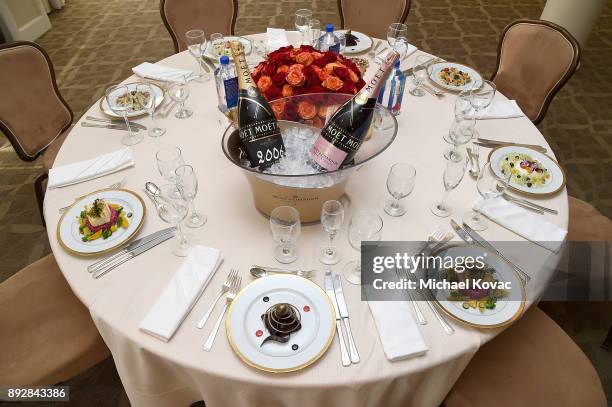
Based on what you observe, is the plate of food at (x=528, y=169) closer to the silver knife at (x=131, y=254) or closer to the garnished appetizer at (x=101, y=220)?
the silver knife at (x=131, y=254)

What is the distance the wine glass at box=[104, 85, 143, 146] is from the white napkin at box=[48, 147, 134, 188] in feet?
Answer: 0.36

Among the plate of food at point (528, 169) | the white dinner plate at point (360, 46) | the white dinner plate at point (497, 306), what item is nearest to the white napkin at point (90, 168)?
the white dinner plate at point (497, 306)

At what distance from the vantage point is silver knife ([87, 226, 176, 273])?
1.23 m

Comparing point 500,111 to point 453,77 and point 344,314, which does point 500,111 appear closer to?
point 453,77

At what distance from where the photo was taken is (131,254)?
1266 mm

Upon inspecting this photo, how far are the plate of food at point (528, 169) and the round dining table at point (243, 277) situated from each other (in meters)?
0.05

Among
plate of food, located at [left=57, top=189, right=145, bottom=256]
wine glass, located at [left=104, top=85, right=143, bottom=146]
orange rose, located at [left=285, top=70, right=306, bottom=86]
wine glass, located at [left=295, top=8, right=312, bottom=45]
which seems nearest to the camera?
plate of food, located at [left=57, top=189, right=145, bottom=256]

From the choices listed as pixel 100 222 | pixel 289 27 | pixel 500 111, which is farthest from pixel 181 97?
pixel 289 27

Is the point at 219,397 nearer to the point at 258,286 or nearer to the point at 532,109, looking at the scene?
the point at 258,286

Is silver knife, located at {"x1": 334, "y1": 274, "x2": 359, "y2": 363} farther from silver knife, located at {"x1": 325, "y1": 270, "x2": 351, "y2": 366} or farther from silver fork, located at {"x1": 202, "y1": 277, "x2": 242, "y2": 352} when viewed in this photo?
silver fork, located at {"x1": 202, "y1": 277, "x2": 242, "y2": 352}

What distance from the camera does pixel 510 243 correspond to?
131 centimetres

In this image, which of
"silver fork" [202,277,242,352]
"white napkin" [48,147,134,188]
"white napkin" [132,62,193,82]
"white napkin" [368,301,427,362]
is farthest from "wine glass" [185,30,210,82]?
"white napkin" [368,301,427,362]

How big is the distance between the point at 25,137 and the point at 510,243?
239cm

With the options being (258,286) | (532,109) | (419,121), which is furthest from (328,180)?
(532,109)
